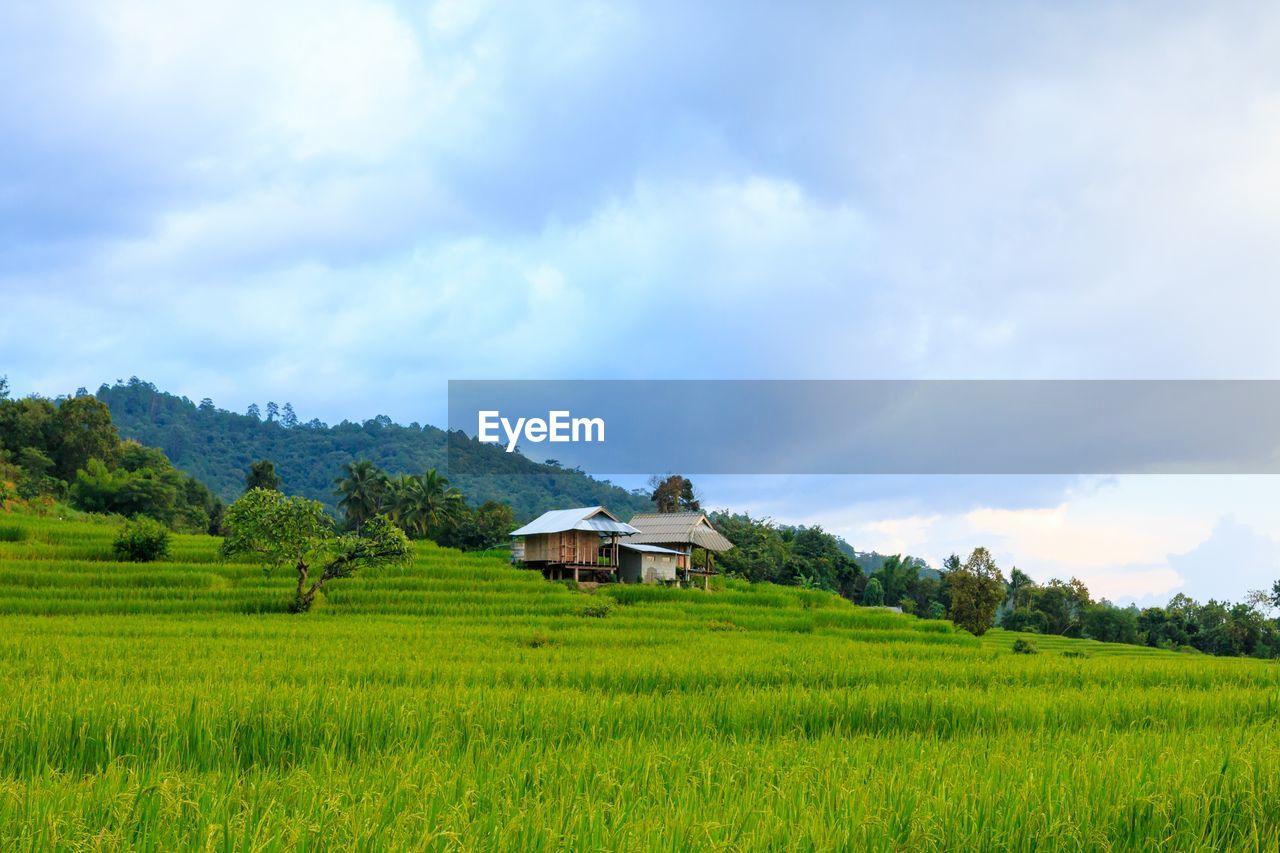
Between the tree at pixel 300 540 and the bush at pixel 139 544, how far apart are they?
571cm

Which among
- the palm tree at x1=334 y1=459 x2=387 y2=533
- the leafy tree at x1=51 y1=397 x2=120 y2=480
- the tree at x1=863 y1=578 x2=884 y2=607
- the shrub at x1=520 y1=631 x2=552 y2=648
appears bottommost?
the tree at x1=863 y1=578 x2=884 y2=607

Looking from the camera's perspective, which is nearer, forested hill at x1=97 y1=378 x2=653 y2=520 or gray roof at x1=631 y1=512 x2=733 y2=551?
gray roof at x1=631 y1=512 x2=733 y2=551

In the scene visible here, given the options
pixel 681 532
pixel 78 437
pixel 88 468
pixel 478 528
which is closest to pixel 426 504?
pixel 478 528

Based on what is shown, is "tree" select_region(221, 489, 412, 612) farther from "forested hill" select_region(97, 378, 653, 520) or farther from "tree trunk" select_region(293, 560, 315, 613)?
"forested hill" select_region(97, 378, 653, 520)

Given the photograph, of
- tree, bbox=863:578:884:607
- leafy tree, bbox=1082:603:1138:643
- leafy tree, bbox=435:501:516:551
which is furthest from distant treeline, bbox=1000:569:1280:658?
leafy tree, bbox=435:501:516:551

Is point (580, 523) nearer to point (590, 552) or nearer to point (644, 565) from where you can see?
point (590, 552)

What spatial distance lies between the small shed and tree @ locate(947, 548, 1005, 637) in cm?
2548

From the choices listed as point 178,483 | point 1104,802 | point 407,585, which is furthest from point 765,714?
point 178,483

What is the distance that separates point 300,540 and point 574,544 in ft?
60.0

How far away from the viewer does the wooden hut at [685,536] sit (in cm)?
5694

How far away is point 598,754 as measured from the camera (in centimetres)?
577

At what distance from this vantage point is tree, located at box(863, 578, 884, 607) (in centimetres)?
8244

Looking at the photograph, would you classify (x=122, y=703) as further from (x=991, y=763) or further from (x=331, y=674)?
(x=991, y=763)

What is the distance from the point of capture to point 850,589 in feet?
275
